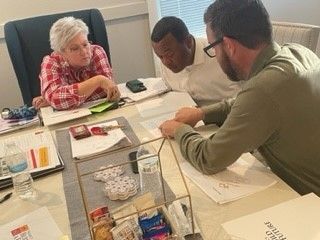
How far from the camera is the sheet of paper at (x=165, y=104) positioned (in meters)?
1.85

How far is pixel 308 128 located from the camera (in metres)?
1.17

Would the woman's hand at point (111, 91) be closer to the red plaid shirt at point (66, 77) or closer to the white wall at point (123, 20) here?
the red plaid shirt at point (66, 77)

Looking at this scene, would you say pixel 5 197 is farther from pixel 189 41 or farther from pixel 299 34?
pixel 299 34

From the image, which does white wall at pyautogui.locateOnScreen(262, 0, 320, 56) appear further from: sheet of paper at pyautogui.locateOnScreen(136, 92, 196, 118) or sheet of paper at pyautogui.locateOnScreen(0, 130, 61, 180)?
sheet of paper at pyautogui.locateOnScreen(0, 130, 61, 180)

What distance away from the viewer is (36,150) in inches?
61.7

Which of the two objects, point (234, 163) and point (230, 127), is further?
point (234, 163)

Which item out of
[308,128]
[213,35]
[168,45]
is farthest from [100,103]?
[308,128]

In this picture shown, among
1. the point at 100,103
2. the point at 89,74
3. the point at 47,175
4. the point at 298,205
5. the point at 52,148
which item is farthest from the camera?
the point at 89,74

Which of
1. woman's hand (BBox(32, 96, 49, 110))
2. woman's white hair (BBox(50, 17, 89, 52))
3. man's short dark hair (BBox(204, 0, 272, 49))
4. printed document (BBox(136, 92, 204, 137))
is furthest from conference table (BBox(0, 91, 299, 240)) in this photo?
woman's white hair (BBox(50, 17, 89, 52))

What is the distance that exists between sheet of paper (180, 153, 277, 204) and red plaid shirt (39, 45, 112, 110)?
0.92 m

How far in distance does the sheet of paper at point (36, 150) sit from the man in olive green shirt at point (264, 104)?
52 centimetres

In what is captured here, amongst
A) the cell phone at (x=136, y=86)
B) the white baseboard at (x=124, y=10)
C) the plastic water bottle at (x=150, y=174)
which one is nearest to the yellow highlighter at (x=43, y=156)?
the plastic water bottle at (x=150, y=174)

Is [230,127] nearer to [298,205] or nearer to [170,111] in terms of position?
[298,205]

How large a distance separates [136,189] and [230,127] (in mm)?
348
